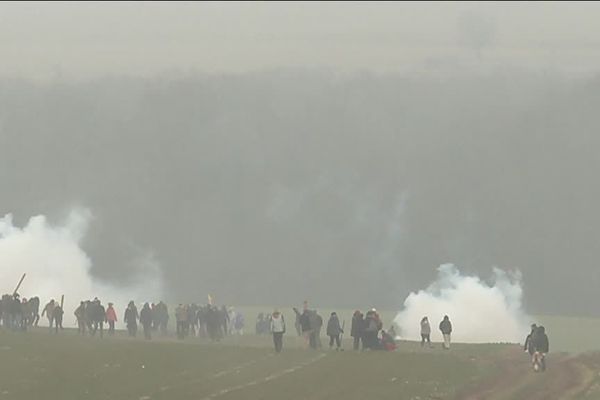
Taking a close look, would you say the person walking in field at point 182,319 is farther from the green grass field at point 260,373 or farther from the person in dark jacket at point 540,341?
the person in dark jacket at point 540,341

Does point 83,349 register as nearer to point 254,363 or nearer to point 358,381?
point 254,363

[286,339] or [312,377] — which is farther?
[286,339]

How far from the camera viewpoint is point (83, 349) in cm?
5338

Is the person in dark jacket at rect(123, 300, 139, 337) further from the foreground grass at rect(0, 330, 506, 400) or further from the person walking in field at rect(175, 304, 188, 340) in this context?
the foreground grass at rect(0, 330, 506, 400)

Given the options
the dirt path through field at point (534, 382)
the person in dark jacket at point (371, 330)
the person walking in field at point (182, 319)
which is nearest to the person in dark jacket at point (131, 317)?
the person walking in field at point (182, 319)

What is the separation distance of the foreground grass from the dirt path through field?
881 mm

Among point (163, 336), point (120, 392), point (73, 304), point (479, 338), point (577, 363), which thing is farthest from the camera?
point (73, 304)

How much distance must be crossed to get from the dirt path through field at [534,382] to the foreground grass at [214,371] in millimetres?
881

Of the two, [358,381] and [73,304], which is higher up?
[73,304]

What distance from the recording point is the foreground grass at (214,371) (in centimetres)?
4294

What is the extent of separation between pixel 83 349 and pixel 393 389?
1554 cm

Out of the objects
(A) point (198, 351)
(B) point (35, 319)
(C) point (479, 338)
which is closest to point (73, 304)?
(C) point (479, 338)

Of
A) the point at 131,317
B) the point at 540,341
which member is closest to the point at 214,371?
the point at 540,341

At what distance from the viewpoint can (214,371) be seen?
161 feet
